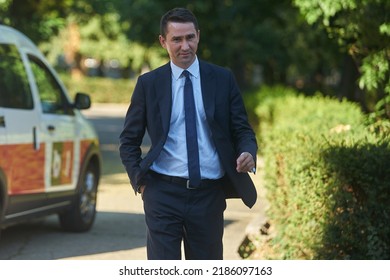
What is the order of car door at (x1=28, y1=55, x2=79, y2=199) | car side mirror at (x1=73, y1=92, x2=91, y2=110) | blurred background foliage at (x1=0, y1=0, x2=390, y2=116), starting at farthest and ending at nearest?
car side mirror at (x1=73, y1=92, x2=91, y2=110) < car door at (x1=28, y1=55, x2=79, y2=199) < blurred background foliage at (x1=0, y1=0, x2=390, y2=116)

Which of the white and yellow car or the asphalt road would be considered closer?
the white and yellow car

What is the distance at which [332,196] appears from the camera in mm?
7086

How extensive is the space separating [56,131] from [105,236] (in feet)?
4.04

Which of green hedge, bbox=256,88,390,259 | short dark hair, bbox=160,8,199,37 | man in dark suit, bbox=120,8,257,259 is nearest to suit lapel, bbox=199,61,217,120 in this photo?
man in dark suit, bbox=120,8,257,259

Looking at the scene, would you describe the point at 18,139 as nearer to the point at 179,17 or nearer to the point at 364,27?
the point at 364,27

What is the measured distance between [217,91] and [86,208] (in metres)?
5.71

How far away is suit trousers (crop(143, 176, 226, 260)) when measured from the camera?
5.16 m

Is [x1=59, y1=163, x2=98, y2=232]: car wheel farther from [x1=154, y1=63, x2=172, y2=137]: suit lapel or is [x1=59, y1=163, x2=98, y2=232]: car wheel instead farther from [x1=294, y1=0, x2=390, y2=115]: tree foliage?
[x1=154, y1=63, x2=172, y2=137]: suit lapel

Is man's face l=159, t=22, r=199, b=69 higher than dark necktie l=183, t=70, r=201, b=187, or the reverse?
man's face l=159, t=22, r=199, b=69

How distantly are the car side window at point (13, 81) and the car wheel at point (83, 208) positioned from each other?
4.75 feet

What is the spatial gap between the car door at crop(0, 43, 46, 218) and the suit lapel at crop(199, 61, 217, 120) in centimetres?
353

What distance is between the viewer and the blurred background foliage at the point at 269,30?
30.9 ft

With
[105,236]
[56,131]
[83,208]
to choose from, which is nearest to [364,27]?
[56,131]

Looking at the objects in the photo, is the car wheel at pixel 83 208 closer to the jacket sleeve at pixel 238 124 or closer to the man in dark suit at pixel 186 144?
the man in dark suit at pixel 186 144
